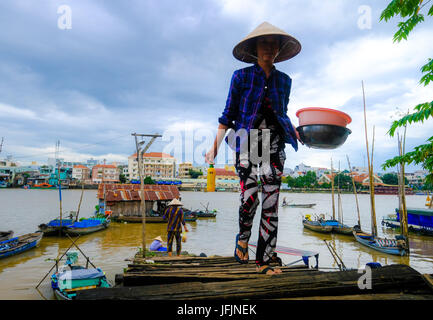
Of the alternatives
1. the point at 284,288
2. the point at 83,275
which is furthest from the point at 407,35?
the point at 83,275

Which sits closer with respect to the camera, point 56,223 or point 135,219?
point 56,223

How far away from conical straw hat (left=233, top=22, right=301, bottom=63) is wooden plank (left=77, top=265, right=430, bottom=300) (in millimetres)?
2208

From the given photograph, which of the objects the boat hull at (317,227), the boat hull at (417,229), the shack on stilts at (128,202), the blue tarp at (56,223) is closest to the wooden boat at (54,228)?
the blue tarp at (56,223)

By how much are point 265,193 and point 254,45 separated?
159 centimetres

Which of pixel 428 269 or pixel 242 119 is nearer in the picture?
pixel 242 119

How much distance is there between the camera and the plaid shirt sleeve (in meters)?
2.77

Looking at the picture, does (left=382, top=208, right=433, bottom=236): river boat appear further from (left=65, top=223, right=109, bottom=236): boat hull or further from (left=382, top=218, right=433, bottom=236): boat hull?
(left=65, top=223, right=109, bottom=236): boat hull

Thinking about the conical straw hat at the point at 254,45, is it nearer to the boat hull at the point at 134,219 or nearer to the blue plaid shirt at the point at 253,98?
the blue plaid shirt at the point at 253,98

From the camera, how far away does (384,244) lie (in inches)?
776

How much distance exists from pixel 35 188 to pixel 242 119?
136048 mm

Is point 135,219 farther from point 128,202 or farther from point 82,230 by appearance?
point 82,230
